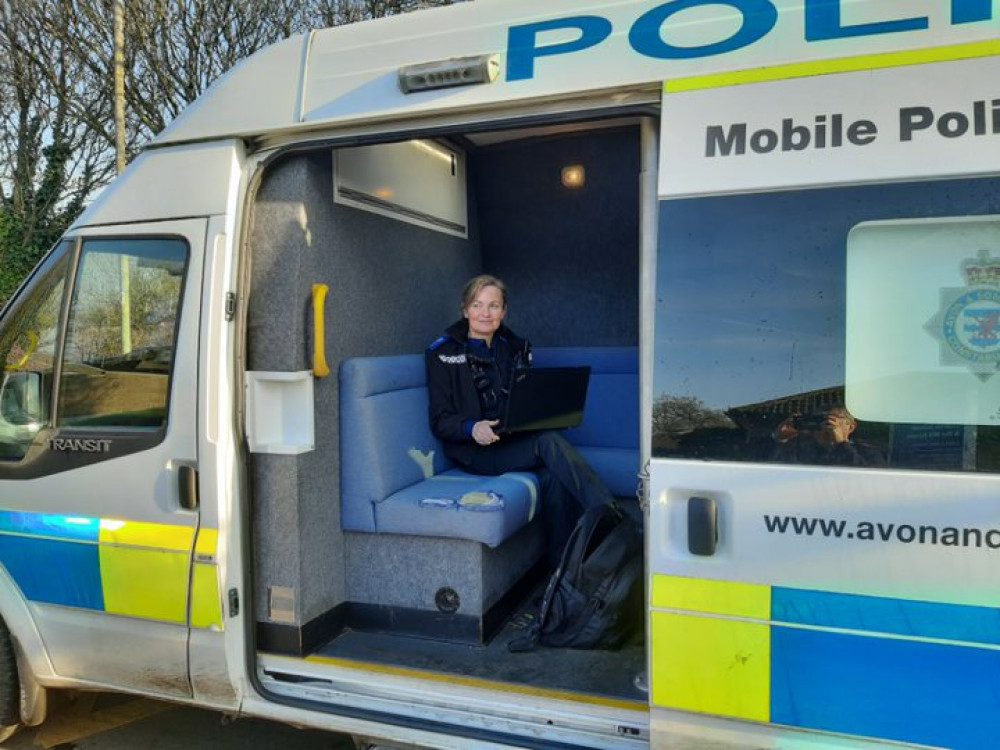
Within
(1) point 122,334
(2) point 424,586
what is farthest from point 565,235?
(1) point 122,334

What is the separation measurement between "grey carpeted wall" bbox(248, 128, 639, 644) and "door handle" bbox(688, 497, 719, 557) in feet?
4.52

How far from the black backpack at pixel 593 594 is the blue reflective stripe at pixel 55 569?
4.73ft

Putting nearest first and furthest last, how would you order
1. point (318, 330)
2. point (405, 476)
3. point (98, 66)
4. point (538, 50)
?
1. point (538, 50)
2. point (318, 330)
3. point (405, 476)
4. point (98, 66)

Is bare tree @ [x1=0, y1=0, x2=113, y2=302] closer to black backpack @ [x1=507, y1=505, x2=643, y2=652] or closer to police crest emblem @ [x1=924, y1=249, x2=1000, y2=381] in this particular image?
black backpack @ [x1=507, y1=505, x2=643, y2=652]

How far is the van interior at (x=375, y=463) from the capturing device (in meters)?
2.57

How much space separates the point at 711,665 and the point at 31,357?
2.43 m

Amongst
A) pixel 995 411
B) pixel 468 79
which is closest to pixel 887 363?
pixel 995 411

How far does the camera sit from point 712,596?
1.83 meters

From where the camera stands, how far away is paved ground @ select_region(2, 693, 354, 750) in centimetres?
290

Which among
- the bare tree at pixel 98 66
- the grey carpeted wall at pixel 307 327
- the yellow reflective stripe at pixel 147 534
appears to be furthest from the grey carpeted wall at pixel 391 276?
the bare tree at pixel 98 66

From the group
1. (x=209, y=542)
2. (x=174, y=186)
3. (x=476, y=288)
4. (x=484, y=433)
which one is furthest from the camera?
(x=476, y=288)

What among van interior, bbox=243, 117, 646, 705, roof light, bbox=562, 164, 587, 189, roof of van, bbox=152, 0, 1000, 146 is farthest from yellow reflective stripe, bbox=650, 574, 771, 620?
roof light, bbox=562, 164, 587, 189

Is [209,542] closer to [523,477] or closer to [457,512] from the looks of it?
[457,512]

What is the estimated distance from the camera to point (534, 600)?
328cm
